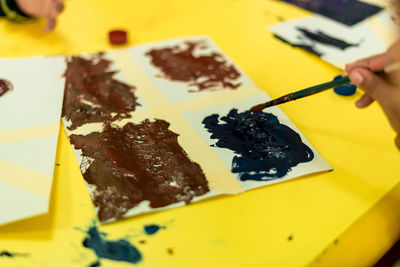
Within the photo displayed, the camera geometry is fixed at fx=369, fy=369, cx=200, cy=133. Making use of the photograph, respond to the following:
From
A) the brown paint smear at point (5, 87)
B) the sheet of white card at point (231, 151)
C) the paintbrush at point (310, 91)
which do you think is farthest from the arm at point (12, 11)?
the paintbrush at point (310, 91)

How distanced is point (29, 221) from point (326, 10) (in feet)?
3.80

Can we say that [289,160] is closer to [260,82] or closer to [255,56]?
[260,82]

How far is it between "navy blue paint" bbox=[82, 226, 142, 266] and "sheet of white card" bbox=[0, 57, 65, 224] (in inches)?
3.6

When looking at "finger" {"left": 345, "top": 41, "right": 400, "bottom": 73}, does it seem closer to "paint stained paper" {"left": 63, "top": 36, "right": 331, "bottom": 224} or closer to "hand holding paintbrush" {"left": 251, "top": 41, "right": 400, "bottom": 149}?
"hand holding paintbrush" {"left": 251, "top": 41, "right": 400, "bottom": 149}

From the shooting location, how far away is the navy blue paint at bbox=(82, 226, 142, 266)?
1.77 ft

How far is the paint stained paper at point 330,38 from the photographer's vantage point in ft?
3.46

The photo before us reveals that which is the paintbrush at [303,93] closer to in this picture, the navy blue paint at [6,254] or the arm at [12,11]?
the navy blue paint at [6,254]

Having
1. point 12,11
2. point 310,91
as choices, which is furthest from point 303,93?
point 12,11

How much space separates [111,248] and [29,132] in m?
0.34

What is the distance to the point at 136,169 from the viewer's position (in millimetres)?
671

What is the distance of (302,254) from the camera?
55 cm

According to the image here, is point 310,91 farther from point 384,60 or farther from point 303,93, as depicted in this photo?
point 384,60

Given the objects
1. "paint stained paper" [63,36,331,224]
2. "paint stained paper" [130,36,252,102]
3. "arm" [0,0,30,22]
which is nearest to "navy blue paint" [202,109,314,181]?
"paint stained paper" [63,36,331,224]

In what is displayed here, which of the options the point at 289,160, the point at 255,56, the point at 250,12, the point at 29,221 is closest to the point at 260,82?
the point at 255,56
